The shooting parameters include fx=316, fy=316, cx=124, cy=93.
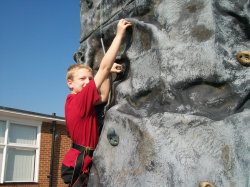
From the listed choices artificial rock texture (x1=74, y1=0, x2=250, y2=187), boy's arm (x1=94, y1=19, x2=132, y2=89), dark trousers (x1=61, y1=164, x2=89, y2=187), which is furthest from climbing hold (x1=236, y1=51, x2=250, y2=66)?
dark trousers (x1=61, y1=164, x2=89, y2=187)

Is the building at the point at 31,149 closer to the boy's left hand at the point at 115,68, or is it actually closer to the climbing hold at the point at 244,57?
the boy's left hand at the point at 115,68

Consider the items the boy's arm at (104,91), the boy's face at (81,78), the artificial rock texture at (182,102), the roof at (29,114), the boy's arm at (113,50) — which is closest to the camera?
the artificial rock texture at (182,102)

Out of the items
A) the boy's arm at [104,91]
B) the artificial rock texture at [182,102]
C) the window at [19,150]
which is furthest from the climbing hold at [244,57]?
the window at [19,150]

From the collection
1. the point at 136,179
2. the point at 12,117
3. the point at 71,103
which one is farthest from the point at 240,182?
the point at 12,117

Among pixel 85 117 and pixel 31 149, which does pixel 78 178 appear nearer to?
pixel 85 117

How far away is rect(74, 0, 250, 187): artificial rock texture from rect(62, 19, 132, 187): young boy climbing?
100 millimetres

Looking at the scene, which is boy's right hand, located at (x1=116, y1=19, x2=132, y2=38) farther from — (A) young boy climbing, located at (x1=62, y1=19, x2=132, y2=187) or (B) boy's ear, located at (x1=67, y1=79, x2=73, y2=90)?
(B) boy's ear, located at (x1=67, y1=79, x2=73, y2=90)

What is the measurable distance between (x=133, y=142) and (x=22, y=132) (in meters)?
11.0

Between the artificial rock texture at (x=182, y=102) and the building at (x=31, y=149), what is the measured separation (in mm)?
9998

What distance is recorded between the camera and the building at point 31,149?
11352mm

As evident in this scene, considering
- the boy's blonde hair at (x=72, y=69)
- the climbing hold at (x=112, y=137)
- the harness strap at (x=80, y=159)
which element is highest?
the boy's blonde hair at (x=72, y=69)

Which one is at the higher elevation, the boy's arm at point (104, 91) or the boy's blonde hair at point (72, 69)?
the boy's blonde hair at point (72, 69)

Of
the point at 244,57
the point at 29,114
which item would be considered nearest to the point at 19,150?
the point at 29,114

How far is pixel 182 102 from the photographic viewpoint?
5.38 feet
